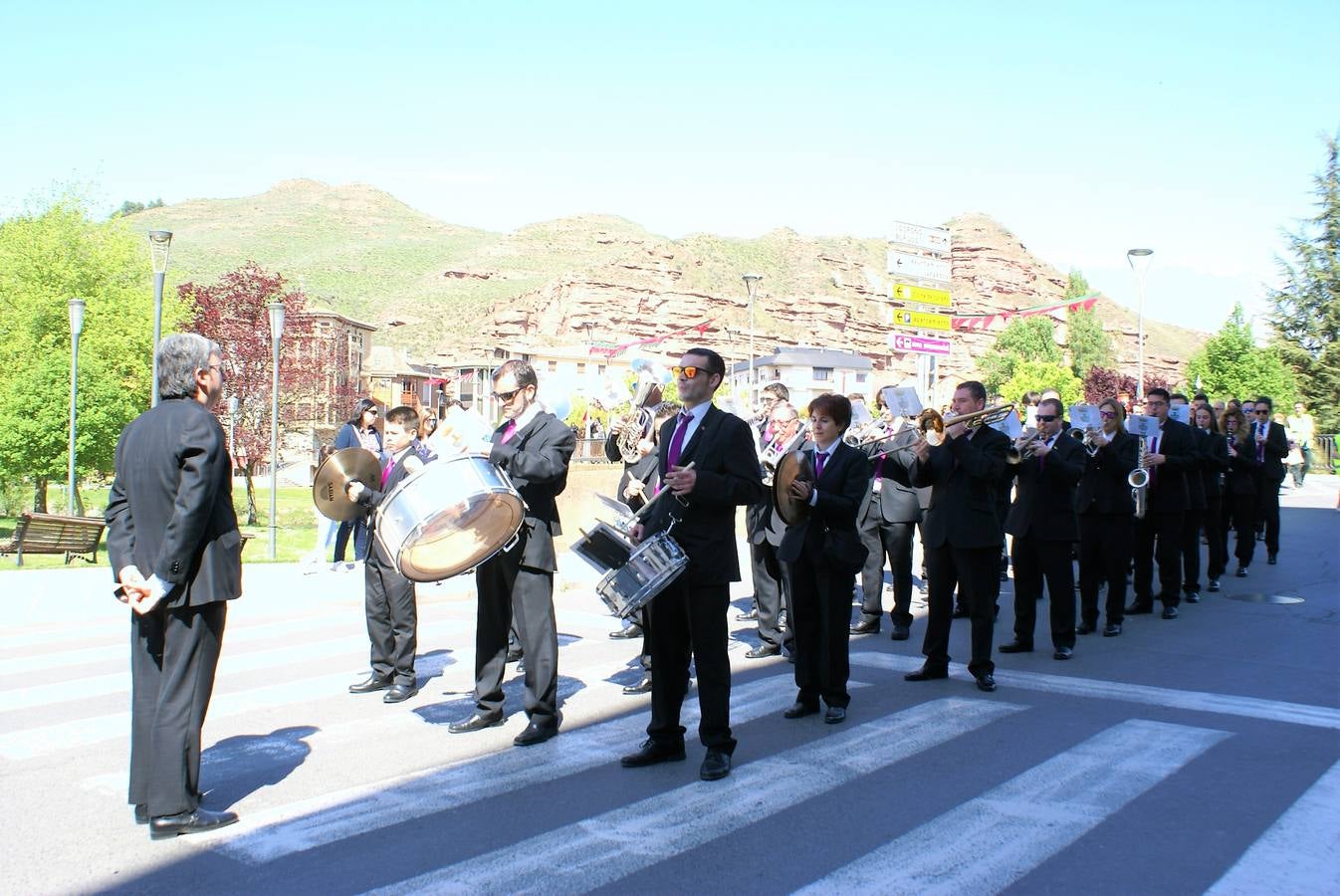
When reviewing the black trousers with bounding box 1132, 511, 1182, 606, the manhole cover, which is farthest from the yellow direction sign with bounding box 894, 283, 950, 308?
the black trousers with bounding box 1132, 511, 1182, 606

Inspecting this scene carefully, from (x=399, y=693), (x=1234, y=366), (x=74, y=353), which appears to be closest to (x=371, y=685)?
(x=399, y=693)

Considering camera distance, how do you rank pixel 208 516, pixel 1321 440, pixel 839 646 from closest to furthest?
1. pixel 208 516
2. pixel 839 646
3. pixel 1321 440

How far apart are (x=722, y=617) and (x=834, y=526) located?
1504mm

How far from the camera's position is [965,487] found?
8.63 metres

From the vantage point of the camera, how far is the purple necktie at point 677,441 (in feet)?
21.2

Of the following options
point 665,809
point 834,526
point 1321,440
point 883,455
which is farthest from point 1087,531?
point 1321,440

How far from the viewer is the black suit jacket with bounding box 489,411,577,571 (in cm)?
675

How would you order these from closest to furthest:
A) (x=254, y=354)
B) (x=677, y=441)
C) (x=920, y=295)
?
(x=677, y=441)
(x=920, y=295)
(x=254, y=354)

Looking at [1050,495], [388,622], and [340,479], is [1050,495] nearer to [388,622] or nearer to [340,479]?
[388,622]

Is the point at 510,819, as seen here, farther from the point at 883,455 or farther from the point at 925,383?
the point at 925,383

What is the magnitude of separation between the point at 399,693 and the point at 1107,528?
6.67m

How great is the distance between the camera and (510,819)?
537cm

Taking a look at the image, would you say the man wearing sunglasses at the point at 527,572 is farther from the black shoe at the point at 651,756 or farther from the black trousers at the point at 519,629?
the black shoe at the point at 651,756

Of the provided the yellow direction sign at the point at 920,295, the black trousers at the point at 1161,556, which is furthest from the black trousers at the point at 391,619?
the yellow direction sign at the point at 920,295
